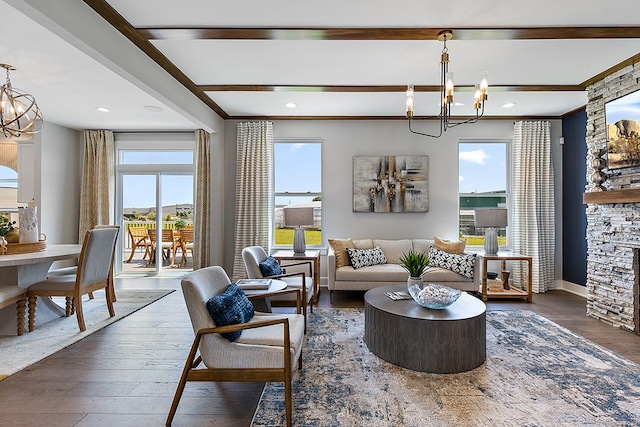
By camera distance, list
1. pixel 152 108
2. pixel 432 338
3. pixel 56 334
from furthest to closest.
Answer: pixel 152 108 < pixel 56 334 < pixel 432 338

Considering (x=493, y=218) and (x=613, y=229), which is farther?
(x=493, y=218)

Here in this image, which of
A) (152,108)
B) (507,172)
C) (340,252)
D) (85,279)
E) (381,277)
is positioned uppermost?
(152,108)

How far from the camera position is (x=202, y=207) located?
5582 millimetres

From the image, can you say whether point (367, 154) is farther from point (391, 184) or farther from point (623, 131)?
point (623, 131)

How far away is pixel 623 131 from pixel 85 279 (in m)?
5.80

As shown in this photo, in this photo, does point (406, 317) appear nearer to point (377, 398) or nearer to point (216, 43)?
point (377, 398)

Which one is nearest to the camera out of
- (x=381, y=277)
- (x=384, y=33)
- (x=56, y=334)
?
(x=384, y=33)

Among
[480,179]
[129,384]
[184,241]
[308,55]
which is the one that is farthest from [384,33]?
[184,241]

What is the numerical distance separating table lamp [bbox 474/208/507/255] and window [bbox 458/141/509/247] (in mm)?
752

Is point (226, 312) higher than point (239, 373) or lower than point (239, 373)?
higher

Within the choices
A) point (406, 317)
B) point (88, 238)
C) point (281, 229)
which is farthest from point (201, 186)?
point (406, 317)

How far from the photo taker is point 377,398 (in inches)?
83.3

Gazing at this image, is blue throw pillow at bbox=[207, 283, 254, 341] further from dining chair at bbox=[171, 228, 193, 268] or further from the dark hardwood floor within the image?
dining chair at bbox=[171, 228, 193, 268]

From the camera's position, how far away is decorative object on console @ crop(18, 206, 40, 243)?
3434 mm
